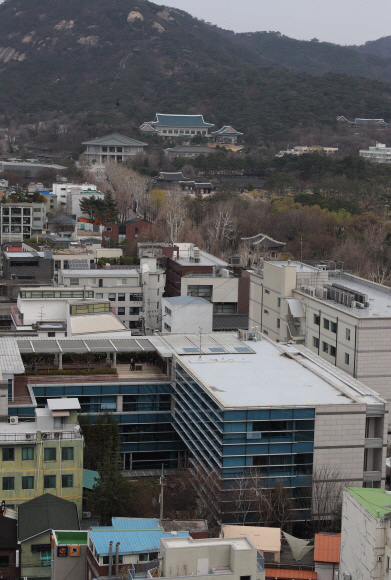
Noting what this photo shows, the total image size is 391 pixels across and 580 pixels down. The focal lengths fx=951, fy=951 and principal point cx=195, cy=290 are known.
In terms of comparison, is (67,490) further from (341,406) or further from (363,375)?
(363,375)

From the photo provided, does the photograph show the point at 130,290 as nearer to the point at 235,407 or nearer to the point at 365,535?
the point at 235,407

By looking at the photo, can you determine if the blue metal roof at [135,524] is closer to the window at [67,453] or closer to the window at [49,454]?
the window at [67,453]

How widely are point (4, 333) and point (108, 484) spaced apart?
39.4 feet

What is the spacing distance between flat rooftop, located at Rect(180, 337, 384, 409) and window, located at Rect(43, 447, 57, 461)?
12.6ft

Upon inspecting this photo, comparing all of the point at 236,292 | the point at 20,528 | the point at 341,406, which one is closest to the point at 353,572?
the point at 341,406

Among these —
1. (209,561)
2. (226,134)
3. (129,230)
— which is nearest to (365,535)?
(209,561)

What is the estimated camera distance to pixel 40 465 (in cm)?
2067

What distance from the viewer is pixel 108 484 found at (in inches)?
826

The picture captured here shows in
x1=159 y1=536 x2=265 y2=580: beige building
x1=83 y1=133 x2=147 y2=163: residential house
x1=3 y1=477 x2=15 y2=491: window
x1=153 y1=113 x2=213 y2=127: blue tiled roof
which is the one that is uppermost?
x1=153 y1=113 x2=213 y2=127: blue tiled roof

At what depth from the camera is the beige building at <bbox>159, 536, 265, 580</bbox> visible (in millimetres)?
14227

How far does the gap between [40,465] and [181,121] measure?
4133 inches

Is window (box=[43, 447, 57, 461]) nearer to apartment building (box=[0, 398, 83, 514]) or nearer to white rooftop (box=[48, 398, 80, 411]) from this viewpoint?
apartment building (box=[0, 398, 83, 514])

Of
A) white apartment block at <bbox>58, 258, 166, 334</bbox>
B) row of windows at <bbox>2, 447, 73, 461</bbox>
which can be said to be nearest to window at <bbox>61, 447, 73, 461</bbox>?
row of windows at <bbox>2, 447, 73, 461</bbox>

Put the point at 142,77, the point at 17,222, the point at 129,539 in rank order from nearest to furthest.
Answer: the point at 129,539 < the point at 17,222 < the point at 142,77
